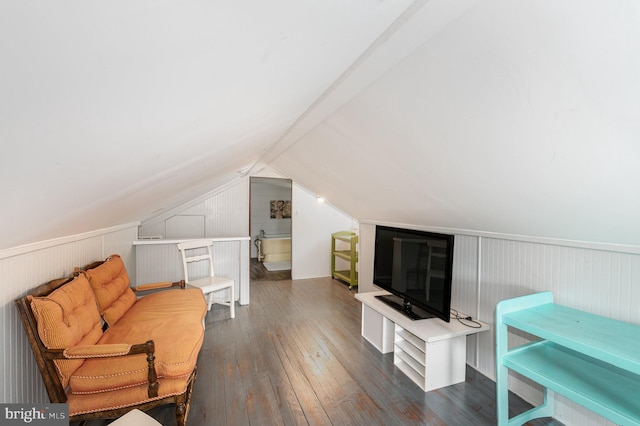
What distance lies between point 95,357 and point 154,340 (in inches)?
15.6

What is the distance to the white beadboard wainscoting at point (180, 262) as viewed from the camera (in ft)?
11.7

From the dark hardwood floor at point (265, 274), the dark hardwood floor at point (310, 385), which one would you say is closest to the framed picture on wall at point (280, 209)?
the dark hardwood floor at point (265, 274)

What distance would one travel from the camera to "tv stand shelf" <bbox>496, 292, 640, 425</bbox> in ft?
4.07

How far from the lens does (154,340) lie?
185cm

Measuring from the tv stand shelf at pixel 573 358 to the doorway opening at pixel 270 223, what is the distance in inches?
215

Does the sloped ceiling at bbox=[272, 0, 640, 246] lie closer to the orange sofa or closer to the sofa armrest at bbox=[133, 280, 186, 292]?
the orange sofa

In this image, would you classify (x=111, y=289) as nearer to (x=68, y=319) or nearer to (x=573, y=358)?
(x=68, y=319)

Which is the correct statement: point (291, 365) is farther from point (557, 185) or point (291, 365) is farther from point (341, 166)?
point (557, 185)

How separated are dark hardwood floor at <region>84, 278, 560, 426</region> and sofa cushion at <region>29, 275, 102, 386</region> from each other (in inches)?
27.8

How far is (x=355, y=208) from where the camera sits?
12.3 feet

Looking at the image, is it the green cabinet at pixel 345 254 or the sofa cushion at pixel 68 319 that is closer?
the sofa cushion at pixel 68 319

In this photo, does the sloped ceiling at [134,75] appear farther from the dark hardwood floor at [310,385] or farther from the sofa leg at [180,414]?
the dark hardwood floor at [310,385]

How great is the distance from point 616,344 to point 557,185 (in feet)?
2.54

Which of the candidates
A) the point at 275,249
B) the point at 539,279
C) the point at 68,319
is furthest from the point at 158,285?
the point at 275,249
